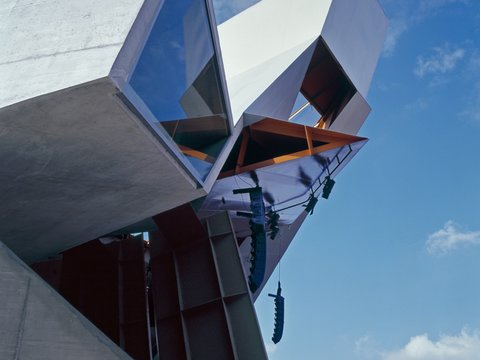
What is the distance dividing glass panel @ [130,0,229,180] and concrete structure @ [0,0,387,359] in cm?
4

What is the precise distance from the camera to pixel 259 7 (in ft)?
70.3

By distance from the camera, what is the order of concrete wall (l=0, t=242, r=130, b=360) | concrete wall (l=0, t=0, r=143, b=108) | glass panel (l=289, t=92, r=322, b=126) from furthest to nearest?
glass panel (l=289, t=92, r=322, b=126)
concrete wall (l=0, t=0, r=143, b=108)
concrete wall (l=0, t=242, r=130, b=360)

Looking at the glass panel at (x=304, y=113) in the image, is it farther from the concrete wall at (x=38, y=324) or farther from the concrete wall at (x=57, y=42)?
the concrete wall at (x=38, y=324)

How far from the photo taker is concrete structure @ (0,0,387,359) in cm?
701

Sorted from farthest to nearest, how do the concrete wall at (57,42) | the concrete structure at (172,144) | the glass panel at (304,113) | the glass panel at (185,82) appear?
the glass panel at (304,113) < the glass panel at (185,82) < the concrete structure at (172,144) < the concrete wall at (57,42)

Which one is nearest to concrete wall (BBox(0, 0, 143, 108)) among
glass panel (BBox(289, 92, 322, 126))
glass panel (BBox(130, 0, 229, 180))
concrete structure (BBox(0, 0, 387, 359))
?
concrete structure (BBox(0, 0, 387, 359))

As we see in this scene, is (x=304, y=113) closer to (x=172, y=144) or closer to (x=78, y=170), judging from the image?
(x=172, y=144)

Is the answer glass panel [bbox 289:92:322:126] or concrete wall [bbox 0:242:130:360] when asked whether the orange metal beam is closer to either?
concrete wall [bbox 0:242:130:360]

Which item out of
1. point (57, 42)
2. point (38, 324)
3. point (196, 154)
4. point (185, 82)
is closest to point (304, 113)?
point (196, 154)

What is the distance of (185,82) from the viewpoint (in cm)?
980

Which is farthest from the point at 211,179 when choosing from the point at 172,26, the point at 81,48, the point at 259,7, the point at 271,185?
the point at 259,7

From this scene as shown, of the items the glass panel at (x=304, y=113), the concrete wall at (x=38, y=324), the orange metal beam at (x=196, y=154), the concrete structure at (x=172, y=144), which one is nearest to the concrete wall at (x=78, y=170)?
the concrete structure at (x=172, y=144)

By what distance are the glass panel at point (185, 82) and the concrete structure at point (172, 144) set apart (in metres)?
0.04

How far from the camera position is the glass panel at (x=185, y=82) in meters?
8.23
